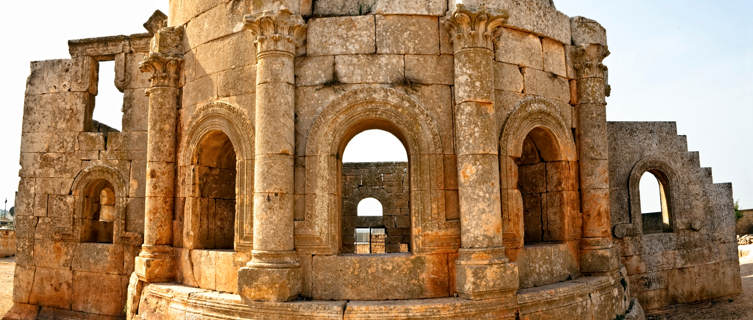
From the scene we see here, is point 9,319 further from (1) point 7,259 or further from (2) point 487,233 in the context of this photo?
(1) point 7,259

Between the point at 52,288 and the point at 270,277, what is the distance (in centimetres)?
728

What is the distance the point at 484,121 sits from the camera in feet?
21.1

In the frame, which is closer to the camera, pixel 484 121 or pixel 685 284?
pixel 484 121

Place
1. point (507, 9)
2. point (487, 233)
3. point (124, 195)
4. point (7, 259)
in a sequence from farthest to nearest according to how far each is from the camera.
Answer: point (7, 259) → point (124, 195) → point (507, 9) → point (487, 233)

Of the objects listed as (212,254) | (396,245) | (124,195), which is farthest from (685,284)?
(124,195)

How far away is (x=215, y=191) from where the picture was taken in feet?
26.5

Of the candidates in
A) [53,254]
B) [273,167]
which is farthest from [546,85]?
[53,254]

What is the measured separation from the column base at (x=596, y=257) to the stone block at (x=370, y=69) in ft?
13.2

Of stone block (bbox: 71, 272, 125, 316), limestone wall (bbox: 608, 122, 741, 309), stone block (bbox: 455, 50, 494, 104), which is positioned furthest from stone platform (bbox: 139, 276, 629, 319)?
limestone wall (bbox: 608, 122, 741, 309)

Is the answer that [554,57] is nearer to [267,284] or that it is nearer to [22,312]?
[267,284]

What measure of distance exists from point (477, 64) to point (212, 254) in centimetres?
449

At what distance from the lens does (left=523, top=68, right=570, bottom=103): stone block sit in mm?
7457

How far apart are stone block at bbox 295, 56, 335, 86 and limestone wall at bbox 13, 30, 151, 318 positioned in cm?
537

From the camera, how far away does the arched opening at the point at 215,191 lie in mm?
7723
